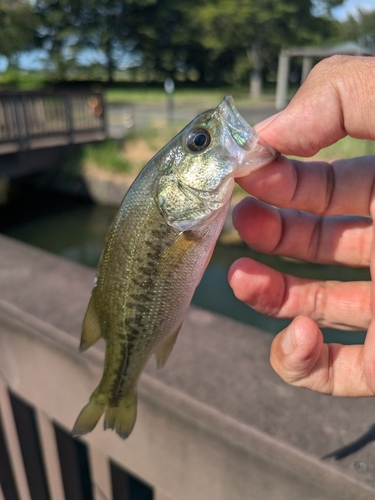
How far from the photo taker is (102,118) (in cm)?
1221

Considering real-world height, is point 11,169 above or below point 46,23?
below

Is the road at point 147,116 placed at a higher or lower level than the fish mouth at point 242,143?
lower

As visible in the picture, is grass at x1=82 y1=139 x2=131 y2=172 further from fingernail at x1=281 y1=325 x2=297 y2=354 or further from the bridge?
fingernail at x1=281 y1=325 x2=297 y2=354

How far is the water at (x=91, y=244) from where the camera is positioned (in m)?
6.51

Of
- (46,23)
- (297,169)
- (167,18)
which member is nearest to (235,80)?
(167,18)

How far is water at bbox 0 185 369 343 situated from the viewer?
21.4 ft

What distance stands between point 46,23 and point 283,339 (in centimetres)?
3947

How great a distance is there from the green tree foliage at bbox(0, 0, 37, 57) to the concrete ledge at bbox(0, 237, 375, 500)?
24241 mm

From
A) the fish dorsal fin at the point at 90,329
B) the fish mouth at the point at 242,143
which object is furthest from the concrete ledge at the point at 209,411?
the fish mouth at the point at 242,143

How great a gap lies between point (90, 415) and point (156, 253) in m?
0.54

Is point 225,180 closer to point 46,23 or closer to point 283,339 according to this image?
point 283,339

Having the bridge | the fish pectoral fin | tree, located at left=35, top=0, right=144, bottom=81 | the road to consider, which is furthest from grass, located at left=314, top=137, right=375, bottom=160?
tree, located at left=35, top=0, right=144, bottom=81

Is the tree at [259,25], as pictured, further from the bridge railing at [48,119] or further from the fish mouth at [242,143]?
the fish mouth at [242,143]

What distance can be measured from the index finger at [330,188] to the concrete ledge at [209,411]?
0.55 meters
